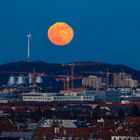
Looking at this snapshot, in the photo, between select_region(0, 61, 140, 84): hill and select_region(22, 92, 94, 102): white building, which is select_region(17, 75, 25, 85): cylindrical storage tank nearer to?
select_region(0, 61, 140, 84): hill

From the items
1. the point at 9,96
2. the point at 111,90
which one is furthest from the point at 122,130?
the point at 111,90

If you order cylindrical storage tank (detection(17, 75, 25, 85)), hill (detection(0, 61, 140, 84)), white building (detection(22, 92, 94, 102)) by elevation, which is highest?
hill (detection(0, 61, 140, 84))

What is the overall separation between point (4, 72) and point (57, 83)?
8.46m

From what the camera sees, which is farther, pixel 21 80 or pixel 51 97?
pixel 21 80

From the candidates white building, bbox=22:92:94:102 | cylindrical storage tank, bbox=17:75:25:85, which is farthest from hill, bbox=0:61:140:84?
white building, bbox=22:92:94:102

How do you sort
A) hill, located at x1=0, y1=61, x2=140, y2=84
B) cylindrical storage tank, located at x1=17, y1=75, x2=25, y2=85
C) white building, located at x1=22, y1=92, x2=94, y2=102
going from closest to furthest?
white building, located at x1=22, y1=92, x2=94, y2=102 → cylindrical storage tank, located at x1=17, y1=75, x2=25, y2=85 → hill, located at x1=0, y1=61, x2=140, y2=84

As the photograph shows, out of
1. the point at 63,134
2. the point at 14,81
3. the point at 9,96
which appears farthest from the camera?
the point at 14,81

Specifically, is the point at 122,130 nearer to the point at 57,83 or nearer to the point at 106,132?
the point at 106,132

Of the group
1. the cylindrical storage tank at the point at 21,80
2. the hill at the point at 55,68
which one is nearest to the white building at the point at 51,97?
the cylindrical storage tank at the point at 21,80

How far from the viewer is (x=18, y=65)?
15912 cm

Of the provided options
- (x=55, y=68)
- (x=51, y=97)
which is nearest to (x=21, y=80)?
(x=55, y=68)

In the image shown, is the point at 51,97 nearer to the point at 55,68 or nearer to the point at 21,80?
the point at 21,80

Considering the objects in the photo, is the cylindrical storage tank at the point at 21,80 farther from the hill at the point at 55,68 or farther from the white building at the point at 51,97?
the white building at the point at 51,97

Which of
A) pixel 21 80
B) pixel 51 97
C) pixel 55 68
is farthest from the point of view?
pixel 55 68
